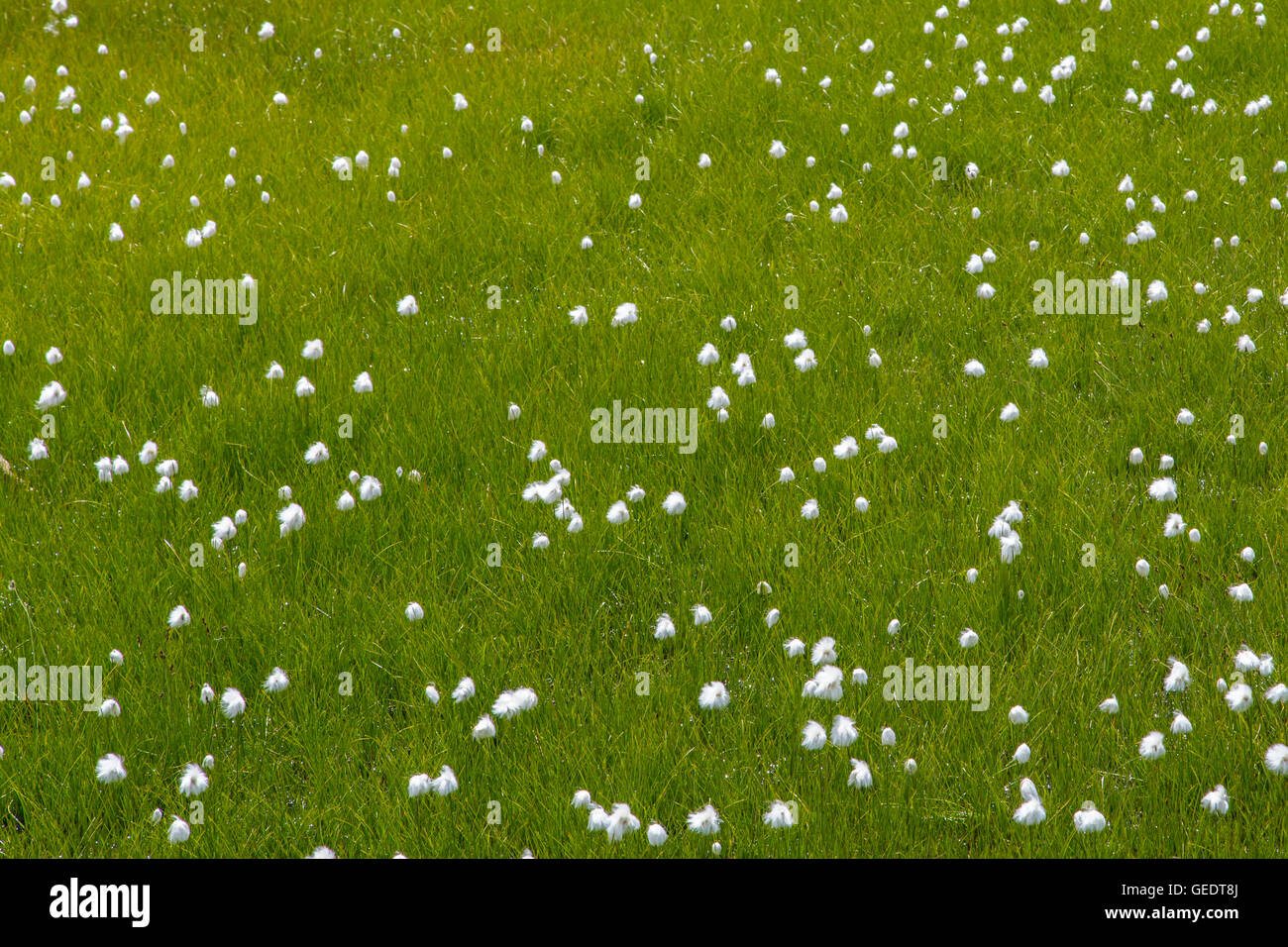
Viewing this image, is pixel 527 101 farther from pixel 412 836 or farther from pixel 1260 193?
pixel 412 836

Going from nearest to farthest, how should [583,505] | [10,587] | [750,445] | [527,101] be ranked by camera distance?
[10,587]
[583,505]
[750,445]
[527,101]

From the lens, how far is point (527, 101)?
32.3 feet

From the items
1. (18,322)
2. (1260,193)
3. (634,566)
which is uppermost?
(1260,193)

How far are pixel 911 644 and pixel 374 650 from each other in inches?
85.3

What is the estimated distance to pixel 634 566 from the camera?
534 cm

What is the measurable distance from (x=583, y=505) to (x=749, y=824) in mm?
1973

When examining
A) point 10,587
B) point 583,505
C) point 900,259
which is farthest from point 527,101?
point 10,587

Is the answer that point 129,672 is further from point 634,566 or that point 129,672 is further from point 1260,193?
point 1260,193

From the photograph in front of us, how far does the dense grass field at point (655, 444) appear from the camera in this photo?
4.33 meters

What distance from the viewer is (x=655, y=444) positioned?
6133 mm

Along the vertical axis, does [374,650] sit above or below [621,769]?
above

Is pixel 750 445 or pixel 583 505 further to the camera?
pixel 750 445

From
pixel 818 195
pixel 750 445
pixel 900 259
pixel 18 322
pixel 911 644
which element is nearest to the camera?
pixel 911 644

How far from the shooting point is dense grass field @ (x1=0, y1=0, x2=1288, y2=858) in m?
4.33
